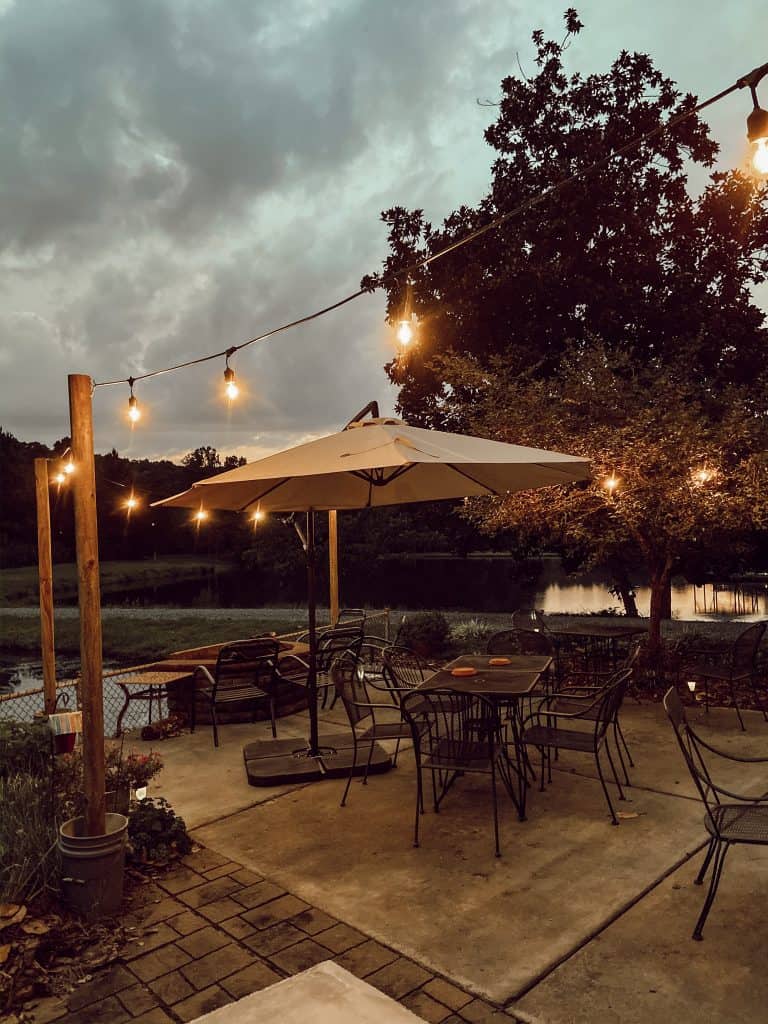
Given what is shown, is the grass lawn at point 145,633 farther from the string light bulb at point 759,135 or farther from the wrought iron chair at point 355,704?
the string light bulb at point 759,135

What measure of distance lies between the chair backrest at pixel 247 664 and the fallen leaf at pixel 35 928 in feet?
10.2

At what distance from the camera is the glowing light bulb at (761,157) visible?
2.93m

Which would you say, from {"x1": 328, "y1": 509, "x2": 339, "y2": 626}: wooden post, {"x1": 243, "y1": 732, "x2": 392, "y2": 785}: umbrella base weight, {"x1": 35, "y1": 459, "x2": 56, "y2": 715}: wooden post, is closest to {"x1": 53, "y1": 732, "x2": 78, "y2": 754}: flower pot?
{"x1": 243, "y1": 732, "x2": 392, "y2": 785}: umbrella base weight

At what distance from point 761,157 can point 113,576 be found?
49993mm

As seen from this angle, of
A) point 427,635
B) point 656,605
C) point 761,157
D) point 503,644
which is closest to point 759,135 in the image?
point 761,157

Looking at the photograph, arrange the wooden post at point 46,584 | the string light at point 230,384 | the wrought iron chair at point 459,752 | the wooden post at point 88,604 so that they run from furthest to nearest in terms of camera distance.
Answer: the string light at point 230,384, the wooden post at point 46,584, the wrought iron chair at point 459,752, the wooden post at point 88,604

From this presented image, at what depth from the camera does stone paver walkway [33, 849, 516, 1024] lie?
2656 mm

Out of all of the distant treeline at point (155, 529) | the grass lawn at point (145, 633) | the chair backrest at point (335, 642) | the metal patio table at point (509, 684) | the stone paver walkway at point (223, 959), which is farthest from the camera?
the distant treeline at point (155, 529)

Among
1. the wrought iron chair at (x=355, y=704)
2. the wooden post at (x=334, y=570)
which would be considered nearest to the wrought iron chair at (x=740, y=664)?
the wrought iron chair at (x=355, y=704)

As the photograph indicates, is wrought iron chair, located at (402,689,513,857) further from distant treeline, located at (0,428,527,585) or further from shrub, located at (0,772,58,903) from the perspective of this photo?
distant treeline, located at (0,428,527,585)

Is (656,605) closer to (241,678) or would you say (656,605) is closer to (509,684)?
(509,684)

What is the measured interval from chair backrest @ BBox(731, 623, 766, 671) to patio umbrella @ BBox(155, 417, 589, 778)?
253 cm

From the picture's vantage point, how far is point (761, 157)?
2949mm

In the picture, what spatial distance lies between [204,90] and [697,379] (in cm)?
829
